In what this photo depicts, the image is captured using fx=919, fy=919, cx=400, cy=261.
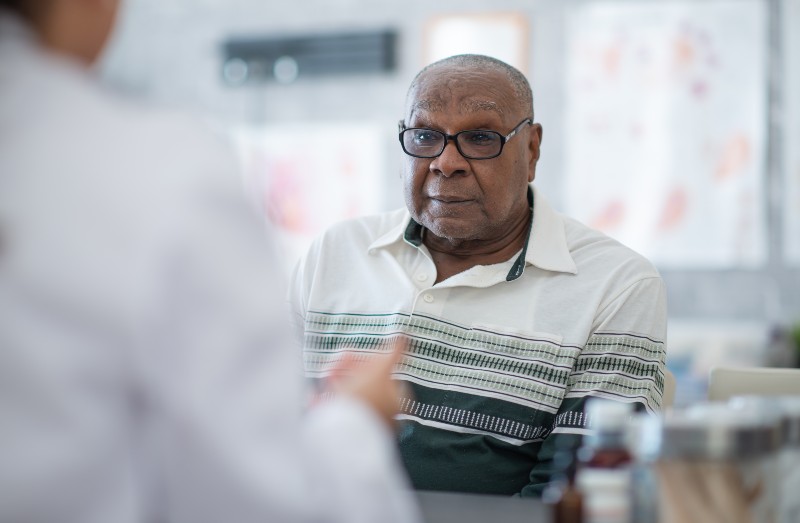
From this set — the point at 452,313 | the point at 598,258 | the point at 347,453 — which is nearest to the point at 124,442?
the point at 347,453

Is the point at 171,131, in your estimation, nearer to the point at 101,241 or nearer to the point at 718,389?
the point at 101,241

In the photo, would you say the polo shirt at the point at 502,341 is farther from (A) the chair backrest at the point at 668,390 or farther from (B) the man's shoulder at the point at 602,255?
(A) the chair backrest at the point at 668,390

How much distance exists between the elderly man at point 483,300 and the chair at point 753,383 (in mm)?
111

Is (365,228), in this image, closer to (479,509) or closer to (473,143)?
(473,143)

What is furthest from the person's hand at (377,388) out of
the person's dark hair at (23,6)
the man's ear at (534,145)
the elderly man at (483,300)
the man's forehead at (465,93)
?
the man's ear at (534,145)

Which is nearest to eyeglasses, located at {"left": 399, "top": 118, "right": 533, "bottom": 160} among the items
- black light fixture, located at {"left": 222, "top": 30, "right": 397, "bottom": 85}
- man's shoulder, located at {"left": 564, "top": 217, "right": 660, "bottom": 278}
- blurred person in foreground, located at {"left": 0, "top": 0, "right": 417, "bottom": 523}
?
man's shoulder, located at {"left": 564, "top": 217, "right": 660, "bottom": 278}

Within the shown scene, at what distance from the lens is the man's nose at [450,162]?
1.84 meters

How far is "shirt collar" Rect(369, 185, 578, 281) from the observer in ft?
5.94

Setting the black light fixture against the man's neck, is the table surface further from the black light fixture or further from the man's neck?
the black light fixture

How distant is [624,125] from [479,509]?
Result: 297 cm

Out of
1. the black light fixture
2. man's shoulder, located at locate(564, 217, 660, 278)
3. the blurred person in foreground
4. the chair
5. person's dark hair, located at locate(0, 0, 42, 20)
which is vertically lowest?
the chair

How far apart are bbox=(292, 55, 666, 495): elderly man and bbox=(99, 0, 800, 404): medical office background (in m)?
1.84

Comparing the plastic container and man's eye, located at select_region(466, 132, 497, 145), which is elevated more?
man's eye, located at select_region(466, 132, 497, 145)

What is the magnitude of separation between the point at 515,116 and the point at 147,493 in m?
1.38
